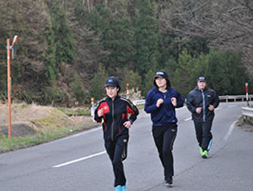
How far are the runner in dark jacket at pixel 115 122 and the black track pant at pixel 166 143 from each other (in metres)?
0.80

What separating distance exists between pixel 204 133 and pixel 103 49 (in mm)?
58719

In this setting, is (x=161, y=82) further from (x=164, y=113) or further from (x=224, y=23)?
(x=224, y=23)

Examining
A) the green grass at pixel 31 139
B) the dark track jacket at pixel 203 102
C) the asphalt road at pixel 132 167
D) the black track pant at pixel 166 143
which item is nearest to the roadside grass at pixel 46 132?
the green grass at pixel 31 139

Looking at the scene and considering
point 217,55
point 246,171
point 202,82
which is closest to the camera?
point 246,171

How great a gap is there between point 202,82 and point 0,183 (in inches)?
190

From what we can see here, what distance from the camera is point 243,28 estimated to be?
61.2ft

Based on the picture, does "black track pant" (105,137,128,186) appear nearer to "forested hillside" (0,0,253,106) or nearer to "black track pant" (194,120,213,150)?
"black track pant" (194,120,213,150)

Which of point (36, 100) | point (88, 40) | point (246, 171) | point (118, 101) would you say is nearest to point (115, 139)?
point (118, 101)

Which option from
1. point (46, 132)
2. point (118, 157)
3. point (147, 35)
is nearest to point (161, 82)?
point (118, 157)

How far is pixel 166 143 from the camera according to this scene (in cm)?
761

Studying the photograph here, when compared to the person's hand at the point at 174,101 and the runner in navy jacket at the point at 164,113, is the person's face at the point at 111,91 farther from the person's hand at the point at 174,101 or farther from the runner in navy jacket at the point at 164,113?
the person's hand at the point at 174,101

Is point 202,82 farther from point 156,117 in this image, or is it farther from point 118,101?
point 118,101

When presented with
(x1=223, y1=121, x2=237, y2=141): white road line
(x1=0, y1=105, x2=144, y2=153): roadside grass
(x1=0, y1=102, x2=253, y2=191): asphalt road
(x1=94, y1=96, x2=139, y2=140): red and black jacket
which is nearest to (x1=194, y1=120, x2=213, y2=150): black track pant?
(x1=0, y1=102, x2=253, y2=191): asphalt road

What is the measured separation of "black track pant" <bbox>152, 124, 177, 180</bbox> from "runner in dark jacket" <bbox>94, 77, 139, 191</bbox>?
0.80 meters
